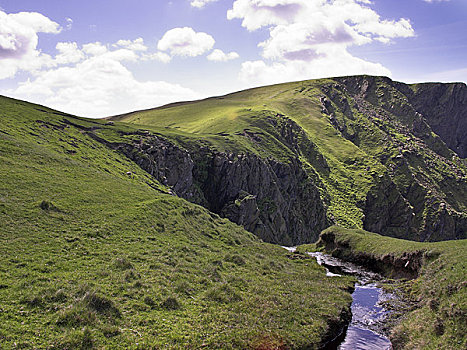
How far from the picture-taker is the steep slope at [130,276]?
20062 mm

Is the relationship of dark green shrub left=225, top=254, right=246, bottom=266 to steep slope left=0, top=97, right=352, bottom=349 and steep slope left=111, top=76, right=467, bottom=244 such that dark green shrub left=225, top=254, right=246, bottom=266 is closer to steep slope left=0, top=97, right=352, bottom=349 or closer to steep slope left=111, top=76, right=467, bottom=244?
steep slope left=0, top=97, right=352, bottom=349

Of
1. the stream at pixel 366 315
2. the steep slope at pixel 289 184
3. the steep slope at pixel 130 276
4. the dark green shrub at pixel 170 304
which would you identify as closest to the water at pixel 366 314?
the stream at pixel 366 315

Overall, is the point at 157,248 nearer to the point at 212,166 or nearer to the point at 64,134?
the point at 64,134

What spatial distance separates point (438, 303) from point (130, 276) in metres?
26.9

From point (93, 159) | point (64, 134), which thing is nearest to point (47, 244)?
point (93, 159)

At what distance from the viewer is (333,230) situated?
7625 centimetres

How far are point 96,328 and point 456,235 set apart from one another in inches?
8177

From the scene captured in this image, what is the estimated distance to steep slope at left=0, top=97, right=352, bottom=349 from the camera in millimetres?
20062

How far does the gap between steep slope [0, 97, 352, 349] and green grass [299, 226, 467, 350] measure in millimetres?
6305

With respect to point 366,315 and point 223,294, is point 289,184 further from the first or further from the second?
point 223,294

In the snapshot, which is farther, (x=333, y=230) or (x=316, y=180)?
(x=316, y=180)

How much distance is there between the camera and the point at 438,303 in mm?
27812

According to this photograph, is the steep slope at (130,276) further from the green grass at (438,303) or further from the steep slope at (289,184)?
the steep slope at (289,184)

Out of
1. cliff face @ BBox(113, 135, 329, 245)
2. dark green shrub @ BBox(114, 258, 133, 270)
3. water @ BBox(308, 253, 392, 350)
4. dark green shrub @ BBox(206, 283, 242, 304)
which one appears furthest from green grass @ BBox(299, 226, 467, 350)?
cliff face @ BBox(113, 135, 329, 245)
